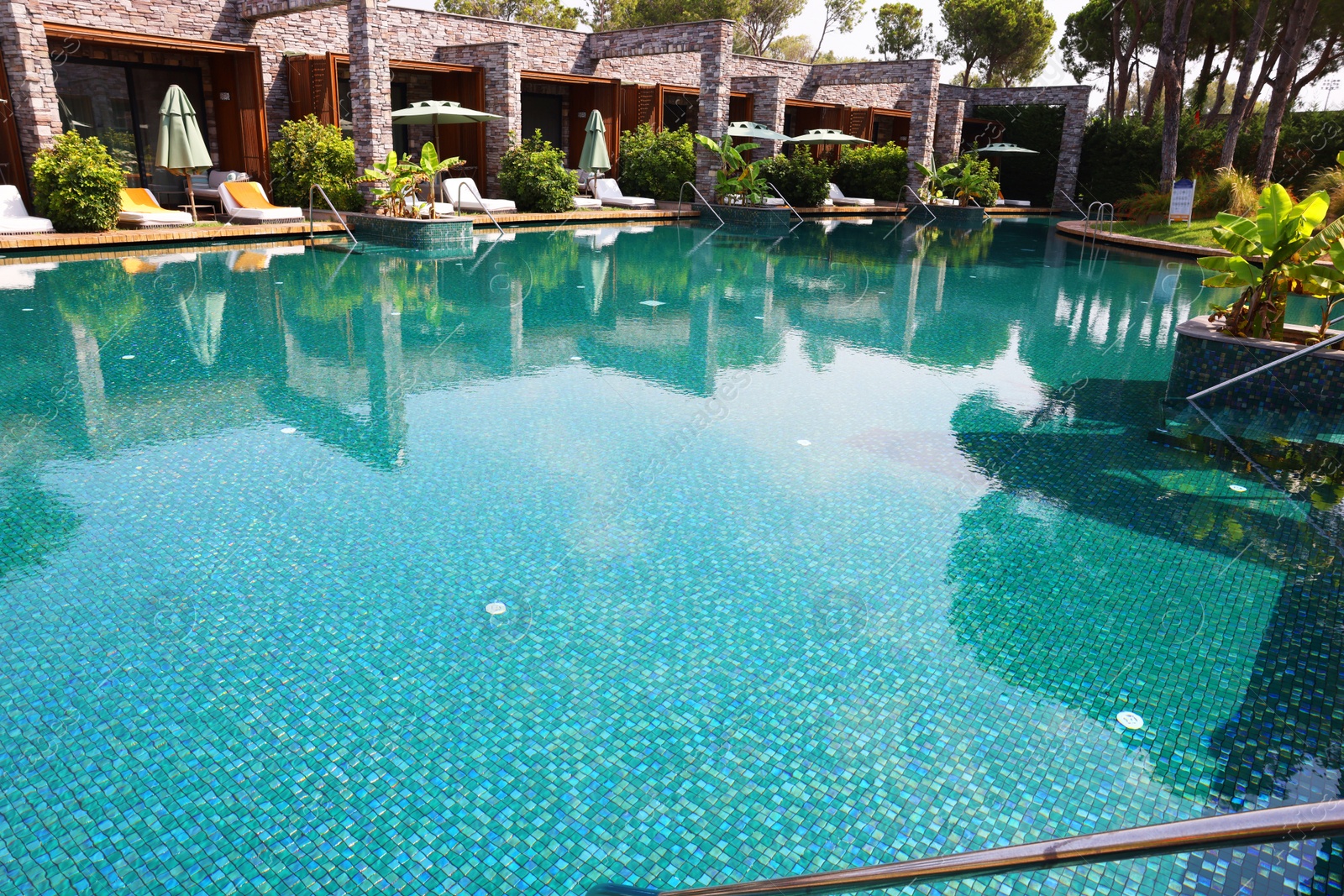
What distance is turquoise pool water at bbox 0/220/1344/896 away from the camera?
245cm

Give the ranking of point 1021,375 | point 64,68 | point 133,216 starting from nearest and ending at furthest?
point 1021,375 → point 133,216 → point 64,68

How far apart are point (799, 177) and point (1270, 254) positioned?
16.5 metres

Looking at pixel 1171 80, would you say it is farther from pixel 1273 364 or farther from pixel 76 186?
pixel 76 186

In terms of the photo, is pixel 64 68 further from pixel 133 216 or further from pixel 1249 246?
pixel 1249 246

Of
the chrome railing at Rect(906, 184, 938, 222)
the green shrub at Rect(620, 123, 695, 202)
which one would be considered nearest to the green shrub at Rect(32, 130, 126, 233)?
the green shrub at Rect(620, 123, 695, 202)

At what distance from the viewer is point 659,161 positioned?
20.7 m

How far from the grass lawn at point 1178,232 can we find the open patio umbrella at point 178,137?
1767 centimetres

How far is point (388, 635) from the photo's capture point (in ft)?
11.0

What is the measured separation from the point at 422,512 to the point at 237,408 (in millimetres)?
2269

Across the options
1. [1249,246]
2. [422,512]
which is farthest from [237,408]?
[1249,246]

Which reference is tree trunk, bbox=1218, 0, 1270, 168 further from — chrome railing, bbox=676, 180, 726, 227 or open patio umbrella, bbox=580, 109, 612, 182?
open patio umbrella, bbox=580, 109, 612, 182

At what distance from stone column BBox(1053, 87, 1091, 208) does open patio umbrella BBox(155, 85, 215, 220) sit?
77.4ft

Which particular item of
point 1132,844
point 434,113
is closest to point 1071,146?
point 434,113

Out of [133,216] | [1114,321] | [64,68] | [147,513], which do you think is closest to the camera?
[147,513]
